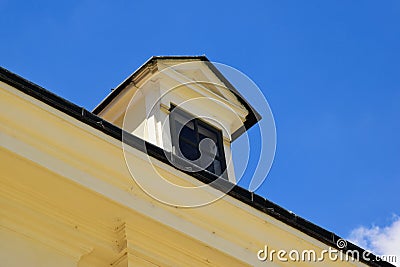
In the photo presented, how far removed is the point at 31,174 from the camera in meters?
5.97

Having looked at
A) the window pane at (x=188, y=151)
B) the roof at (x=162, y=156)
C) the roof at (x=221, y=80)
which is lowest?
the roof at (x=162, y=156)

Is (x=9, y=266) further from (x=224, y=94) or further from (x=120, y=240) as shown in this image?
(x=224, y=94)

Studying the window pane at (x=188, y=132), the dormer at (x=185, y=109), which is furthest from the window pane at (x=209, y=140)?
the window pane at (x=188, y=132)

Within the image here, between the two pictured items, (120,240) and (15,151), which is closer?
(15,151)

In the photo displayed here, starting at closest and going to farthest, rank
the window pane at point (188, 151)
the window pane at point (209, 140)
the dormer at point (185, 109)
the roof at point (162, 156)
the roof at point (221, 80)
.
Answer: the roof at point (162, 156) → the window pane at point (188, 151) → the dormer at point (185, 109) → the window pane at point (209, 140) → the roof at point (221, 80)

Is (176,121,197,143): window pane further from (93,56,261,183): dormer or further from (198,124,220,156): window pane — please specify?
(198,124,220,156): window pane

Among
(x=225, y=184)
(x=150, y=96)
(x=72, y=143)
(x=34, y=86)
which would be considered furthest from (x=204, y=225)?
(x=150, y=96)

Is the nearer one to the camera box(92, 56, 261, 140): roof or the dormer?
the dormer

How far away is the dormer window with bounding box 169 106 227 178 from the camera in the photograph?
26.4 ft

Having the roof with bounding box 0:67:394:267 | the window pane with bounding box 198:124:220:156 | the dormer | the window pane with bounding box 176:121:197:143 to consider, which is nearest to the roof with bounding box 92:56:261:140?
the dormer

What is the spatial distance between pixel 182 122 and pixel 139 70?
77 centimetres

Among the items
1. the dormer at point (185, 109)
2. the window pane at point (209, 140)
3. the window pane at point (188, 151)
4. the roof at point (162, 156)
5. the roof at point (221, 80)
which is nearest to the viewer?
the roof at point (162, 156)

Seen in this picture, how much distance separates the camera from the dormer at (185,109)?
816 cm

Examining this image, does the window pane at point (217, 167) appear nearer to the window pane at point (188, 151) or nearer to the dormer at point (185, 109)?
the dormer at point (185, 109)
